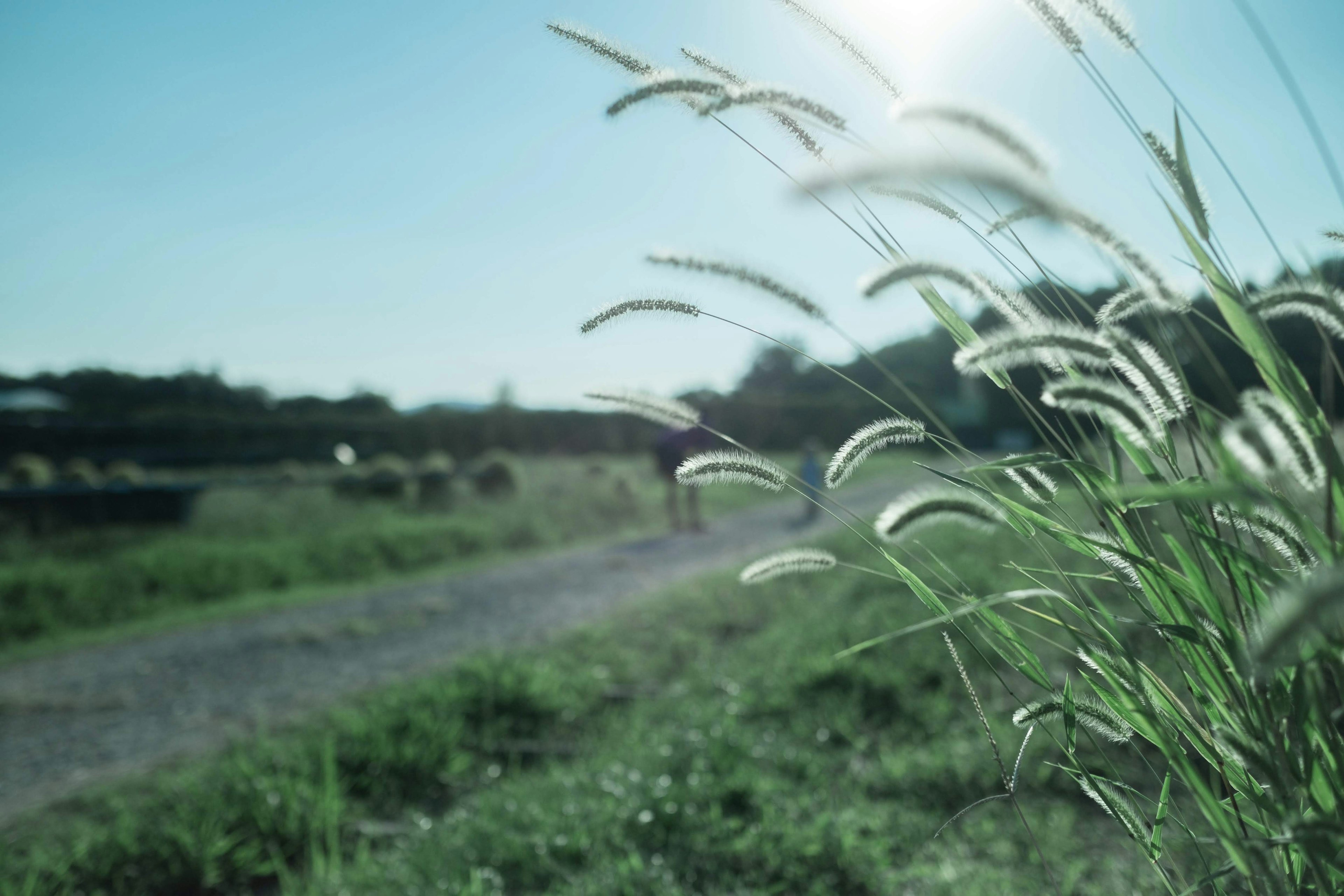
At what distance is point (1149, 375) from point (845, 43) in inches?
29.3

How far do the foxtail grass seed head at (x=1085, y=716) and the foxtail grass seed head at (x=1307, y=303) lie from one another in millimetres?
600

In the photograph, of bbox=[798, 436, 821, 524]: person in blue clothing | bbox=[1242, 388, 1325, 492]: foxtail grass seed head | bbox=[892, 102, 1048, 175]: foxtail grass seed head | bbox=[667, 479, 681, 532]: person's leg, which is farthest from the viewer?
bbox=[798, 436, 821, 524]: person in blue clothing

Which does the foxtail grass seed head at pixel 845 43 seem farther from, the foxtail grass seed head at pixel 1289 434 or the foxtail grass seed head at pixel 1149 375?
the foxtail grass seed head at pixel 1289 434

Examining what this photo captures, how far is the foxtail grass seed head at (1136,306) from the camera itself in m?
0.97

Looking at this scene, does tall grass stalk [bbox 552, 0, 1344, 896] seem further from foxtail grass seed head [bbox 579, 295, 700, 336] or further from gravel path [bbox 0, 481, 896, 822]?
gravel path [bbox 0, 481, 896, 822]

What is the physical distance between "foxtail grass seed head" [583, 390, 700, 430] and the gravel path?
3663 millimetres

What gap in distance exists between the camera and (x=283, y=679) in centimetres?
514

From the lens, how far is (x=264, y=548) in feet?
28.5

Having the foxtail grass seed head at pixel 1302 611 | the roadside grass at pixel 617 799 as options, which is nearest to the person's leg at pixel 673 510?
the roadside grass at pixel 617 799

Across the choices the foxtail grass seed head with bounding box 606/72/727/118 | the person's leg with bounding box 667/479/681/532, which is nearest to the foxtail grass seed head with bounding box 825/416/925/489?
the foxtail grass seed head with bounding box 606/72/727/118

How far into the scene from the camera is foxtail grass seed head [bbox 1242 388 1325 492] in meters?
0.76

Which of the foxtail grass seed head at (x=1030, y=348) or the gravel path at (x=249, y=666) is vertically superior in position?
the foxtail grass seed head at (x=1030, y=348)

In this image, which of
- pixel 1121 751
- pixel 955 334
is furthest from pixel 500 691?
pixel 955 334

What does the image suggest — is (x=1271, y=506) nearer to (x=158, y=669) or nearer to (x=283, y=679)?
(x=283, y=679)
